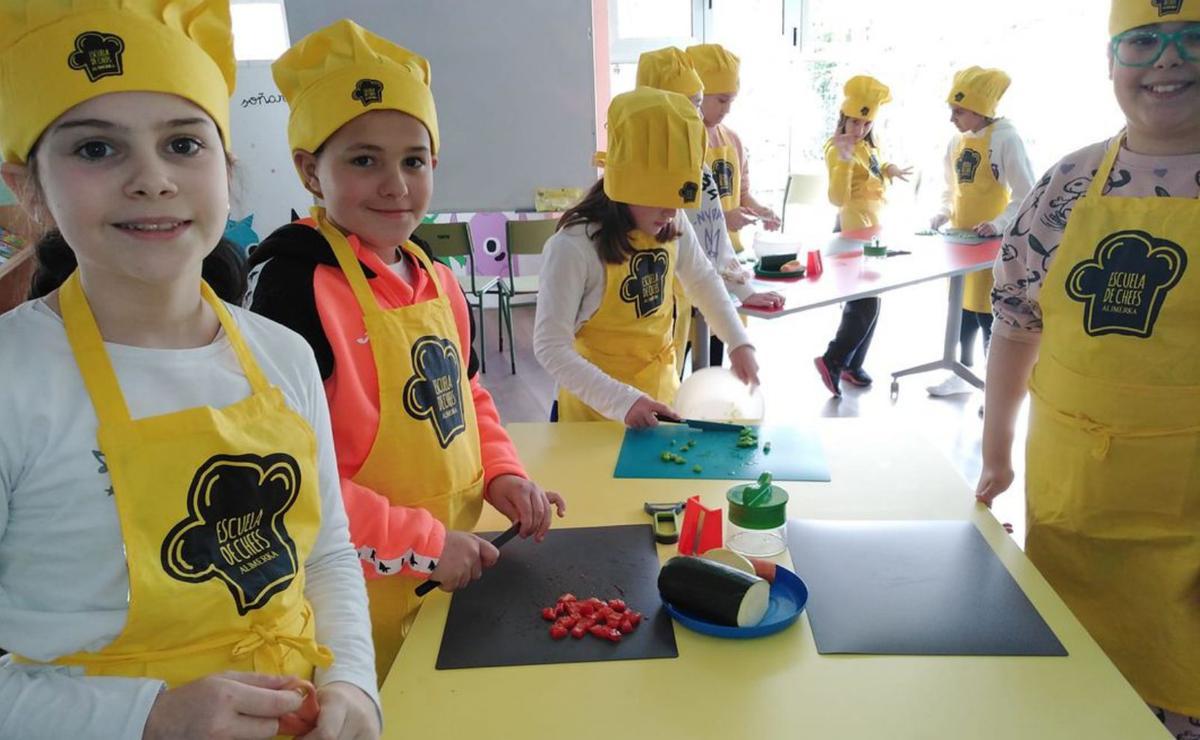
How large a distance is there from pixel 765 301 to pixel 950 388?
1.81 m

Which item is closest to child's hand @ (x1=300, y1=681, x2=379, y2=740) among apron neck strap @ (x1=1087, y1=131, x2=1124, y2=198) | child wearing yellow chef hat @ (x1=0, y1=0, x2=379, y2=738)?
child wearing yellow chef hat @ (x1=0, y1=0, x2=379, y2=738)

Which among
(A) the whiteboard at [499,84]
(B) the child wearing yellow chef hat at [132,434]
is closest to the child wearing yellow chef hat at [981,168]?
(A) the whiteboard at [499,84]

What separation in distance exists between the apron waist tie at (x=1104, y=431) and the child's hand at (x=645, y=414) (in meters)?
0.69

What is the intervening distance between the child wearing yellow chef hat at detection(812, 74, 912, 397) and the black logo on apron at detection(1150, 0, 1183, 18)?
→ 2858mm

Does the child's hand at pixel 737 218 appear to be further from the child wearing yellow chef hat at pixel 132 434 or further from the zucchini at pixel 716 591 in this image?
the child wearing yellow chef hat at pixel 132 434

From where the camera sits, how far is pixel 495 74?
3818 mm

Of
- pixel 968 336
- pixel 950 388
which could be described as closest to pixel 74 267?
pixel 950 388

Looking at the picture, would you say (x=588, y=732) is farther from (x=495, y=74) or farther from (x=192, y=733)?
(x=495, y=74)

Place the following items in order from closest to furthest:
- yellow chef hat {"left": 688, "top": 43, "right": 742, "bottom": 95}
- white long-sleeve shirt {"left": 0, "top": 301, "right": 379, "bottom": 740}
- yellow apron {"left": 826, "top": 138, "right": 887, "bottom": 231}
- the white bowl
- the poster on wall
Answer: white long-sleeve shirt {"left": 0, "top": 301, "right": 379, "bottom": 740} < the white bowl < yellow chef hat {"left": 688, "top": 43, "right": 742, "bottom": 95} < yellow apron {"left": 826, "top": 138, "right": 887, "bottom": 231} < the poster on wall

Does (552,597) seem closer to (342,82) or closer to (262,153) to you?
(342,82)

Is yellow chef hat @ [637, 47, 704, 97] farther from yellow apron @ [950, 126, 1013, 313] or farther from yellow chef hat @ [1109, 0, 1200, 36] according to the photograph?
yellow chef hat @ [1109, 0, 1200, 36]

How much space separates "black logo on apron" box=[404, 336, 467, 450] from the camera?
116 centimetres

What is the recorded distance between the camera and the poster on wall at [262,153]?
465cm

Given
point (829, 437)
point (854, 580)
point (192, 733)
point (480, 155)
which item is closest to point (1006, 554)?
point (854, 580)
